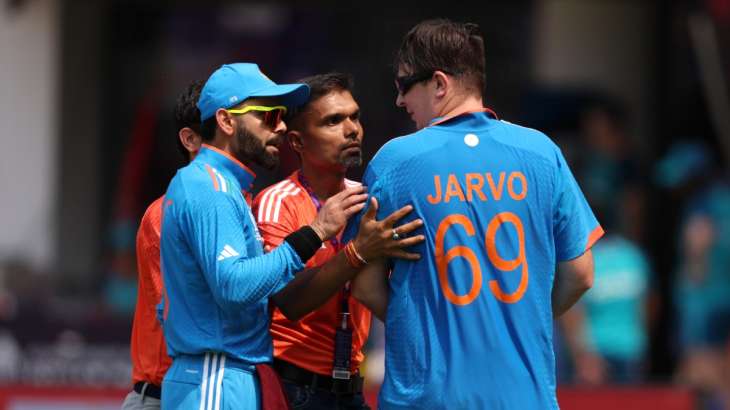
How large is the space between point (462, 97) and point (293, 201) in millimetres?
868

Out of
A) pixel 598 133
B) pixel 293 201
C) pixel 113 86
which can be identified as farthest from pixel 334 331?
pixel 113 86

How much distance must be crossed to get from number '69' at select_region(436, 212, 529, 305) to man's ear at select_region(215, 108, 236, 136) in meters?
0.91

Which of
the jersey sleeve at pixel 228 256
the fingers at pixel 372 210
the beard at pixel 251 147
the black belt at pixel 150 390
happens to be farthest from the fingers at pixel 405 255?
the black belt at pixel 150 390

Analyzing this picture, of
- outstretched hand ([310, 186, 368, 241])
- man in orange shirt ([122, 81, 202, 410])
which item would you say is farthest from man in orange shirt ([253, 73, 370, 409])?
man in orange shirt ([122, 81, 202, 410])

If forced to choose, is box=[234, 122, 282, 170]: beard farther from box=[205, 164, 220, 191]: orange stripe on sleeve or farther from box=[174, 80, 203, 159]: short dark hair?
box=[174, 80, 203, 159]: short dark hair

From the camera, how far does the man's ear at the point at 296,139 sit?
498cm

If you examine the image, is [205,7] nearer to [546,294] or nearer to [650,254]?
[650,254]

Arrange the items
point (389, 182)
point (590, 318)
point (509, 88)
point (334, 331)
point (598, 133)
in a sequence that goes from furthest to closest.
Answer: point (509, 88), point (598, 133), point (590, 318), point (334, 331), point (389, 182)

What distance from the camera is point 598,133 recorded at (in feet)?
36.9

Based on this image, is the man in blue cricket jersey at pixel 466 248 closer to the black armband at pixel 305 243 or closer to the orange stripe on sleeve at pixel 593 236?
the orange stripe on sleeve at pixel 593 236

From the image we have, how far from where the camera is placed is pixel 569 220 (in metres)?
4.24

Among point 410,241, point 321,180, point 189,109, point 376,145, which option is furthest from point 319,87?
point 376,145

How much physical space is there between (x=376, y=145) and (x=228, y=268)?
8599 mm

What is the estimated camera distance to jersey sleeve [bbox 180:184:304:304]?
13.7ft
